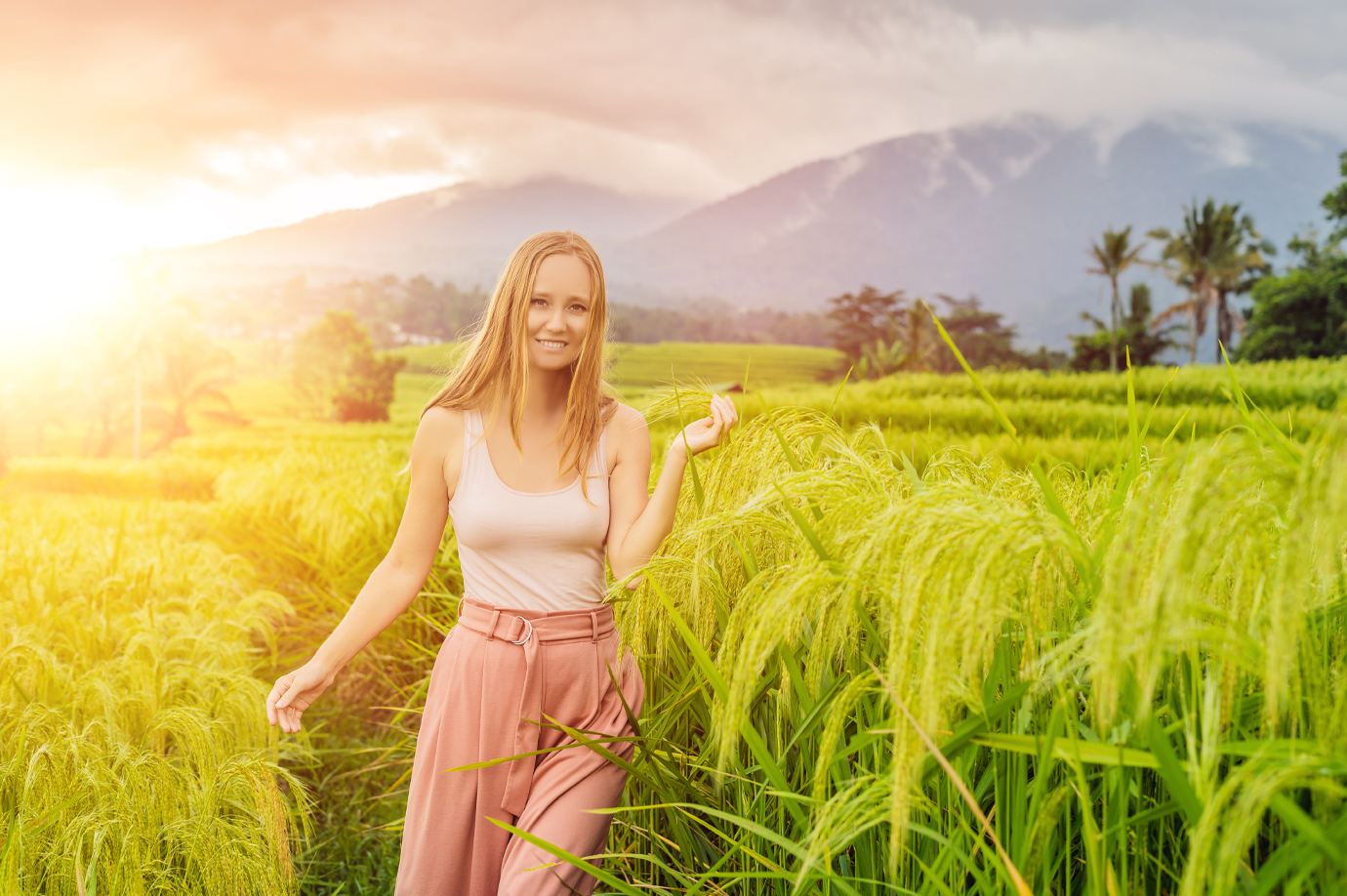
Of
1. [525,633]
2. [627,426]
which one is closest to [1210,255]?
[627,426]

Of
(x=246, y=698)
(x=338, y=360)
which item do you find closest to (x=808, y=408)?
(x=246, y=698)

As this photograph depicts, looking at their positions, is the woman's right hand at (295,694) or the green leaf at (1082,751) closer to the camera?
the green leaf at (1082,751)

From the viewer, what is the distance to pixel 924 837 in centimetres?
145

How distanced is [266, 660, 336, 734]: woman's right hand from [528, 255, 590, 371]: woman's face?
105 centimetres

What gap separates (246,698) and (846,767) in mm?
2822

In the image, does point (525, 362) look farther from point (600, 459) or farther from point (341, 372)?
point (341, 372)

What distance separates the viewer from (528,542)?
210 cm

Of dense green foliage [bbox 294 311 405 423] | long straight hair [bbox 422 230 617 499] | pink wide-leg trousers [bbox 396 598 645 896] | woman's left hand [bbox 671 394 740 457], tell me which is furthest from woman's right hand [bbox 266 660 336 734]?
dense green foliage [bbox 294 311 405 423]

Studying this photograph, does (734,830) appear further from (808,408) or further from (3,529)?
(3,529)

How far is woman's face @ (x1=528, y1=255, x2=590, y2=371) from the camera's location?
2.18 metres

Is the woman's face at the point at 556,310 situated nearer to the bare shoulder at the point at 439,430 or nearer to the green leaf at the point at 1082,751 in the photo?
the bare shoulder at the point at 439,430

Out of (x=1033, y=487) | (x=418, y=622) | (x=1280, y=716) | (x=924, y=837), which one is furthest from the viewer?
(x=418, y=622)

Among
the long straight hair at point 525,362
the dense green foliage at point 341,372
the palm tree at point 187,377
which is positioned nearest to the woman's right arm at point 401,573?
the long straight hair at point 525,362

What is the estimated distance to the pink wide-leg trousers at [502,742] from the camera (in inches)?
77.0
